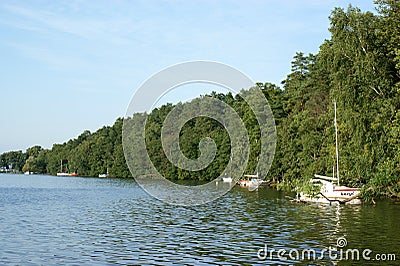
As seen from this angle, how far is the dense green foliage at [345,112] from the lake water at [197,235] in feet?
14.7

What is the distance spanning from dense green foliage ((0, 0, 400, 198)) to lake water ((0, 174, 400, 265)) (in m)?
4.49

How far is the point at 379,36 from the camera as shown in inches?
1505

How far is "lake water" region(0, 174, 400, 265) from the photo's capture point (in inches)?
798

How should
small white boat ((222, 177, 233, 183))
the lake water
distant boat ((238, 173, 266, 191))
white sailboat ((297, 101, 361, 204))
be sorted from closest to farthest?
the lake water
white sailboat ((297, 101, 361, 204))
distant boat ((238, 173, 266, 191))
small white boat ((222, 177, 233, 183))

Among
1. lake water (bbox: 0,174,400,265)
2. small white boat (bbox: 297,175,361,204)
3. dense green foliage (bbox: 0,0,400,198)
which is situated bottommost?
lake water (bbox: 0,174,400,265)

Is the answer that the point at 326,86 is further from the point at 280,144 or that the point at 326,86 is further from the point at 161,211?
the point at 161,211

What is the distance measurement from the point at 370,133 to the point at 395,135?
361 centimetres

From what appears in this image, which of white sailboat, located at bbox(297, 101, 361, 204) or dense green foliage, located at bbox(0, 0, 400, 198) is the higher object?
dense green foliage, located at bbox(0, 0, 400, 198)


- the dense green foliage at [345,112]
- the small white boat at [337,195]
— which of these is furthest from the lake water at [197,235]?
the dense green foliage at [345,112]

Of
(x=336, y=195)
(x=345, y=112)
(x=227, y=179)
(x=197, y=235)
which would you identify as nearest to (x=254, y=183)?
(x=227, y=179)

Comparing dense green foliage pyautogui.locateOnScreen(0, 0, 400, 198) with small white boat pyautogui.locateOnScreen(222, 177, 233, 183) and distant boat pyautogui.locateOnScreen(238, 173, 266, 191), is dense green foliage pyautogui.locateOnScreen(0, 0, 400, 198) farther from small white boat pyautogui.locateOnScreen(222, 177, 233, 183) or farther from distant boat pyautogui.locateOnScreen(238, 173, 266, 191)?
small white boat pyautogui.locateOnScreen(222, 177, 233, 183)

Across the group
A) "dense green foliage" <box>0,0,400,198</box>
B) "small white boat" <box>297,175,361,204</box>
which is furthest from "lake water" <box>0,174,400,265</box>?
"dense green foliage" <box>0,0,400,198</box>

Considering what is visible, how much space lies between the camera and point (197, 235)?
26.3 meters

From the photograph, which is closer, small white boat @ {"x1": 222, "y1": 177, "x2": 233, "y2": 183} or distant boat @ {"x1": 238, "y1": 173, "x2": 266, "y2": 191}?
distant boat @ {"x1": 238, "y1": 173, "x2": 266, "y2": 191}
